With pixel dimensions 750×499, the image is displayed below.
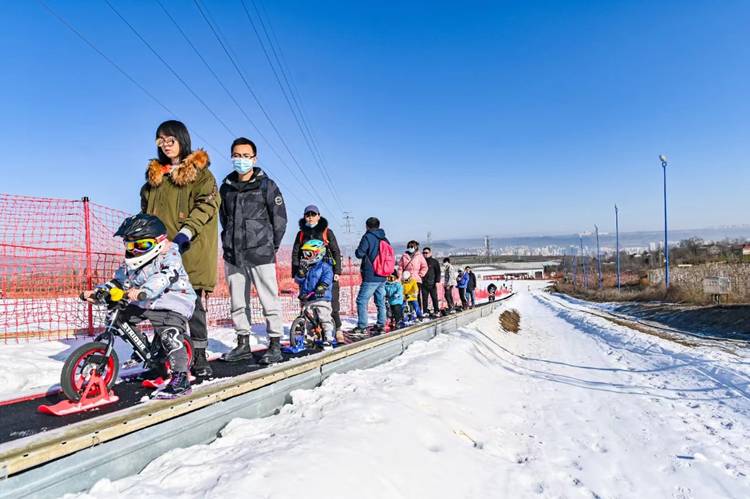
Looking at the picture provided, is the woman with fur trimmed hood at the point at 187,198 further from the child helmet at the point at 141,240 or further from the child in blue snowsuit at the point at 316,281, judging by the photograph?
the child in blue snowsuit at the point at 316,281

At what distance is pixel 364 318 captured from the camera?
7480 mm

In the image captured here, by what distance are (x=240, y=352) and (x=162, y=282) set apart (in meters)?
1.64

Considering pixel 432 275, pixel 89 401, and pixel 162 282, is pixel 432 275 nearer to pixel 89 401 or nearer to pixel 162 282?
pixel 162 282

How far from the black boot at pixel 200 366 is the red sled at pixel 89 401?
2.49 feet

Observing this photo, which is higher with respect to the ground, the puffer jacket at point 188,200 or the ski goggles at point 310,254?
the puffer jacket at point 188,200

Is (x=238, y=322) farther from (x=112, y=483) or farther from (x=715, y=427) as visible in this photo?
(x=715, y=427)

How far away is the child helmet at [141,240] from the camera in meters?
3.08

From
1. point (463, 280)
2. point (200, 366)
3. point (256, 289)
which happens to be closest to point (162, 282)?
point (200, 366)

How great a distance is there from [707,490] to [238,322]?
444 centimetres

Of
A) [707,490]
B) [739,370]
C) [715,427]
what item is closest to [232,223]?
[707,490]

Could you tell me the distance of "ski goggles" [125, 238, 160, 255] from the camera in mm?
3100

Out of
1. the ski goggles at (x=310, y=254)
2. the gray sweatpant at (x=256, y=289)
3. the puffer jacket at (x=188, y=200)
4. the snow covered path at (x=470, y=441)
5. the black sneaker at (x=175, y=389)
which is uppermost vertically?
the puffer jacket at (x=188, y=200)

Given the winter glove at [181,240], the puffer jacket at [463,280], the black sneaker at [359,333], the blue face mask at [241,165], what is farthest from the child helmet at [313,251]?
the puffer jacket at [463,280]

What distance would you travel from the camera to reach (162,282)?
308 cm
